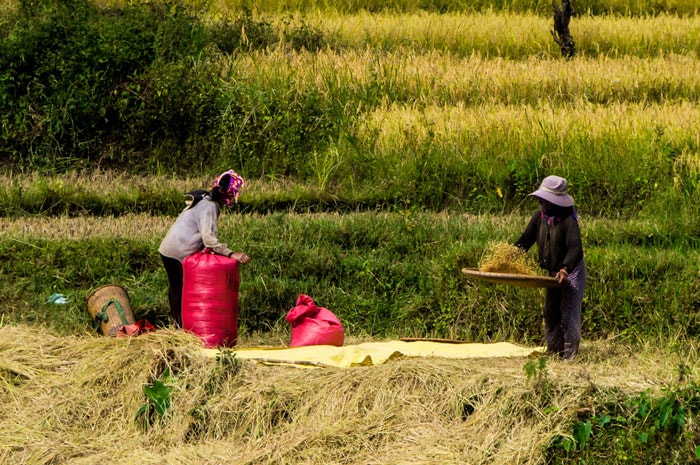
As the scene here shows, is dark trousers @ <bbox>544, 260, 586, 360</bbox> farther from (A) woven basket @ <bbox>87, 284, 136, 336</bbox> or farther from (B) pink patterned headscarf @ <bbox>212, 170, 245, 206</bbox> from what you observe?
(A) woven basket @ <bbox>87, 284, 136, 336</bbox>

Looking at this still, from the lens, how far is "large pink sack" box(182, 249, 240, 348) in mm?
8211

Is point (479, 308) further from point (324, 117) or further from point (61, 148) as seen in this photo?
point (61, 148)

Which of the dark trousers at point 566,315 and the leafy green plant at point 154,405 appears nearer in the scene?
the leafy green plant at point 154,405

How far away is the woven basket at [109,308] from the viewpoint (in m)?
8.54

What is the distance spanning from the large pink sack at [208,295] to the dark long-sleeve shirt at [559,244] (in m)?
2.10

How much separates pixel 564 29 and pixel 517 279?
933 cm

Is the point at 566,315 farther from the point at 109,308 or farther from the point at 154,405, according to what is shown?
the point at 109,308

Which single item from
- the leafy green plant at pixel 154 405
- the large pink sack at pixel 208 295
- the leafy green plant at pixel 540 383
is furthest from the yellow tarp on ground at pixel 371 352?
the leafy green plant at pixel 540 383

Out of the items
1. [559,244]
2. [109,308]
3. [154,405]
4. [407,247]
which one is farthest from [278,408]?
[407,247]

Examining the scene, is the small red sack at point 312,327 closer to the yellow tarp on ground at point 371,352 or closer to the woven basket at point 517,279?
the yellow tarp on ground at point 371,352

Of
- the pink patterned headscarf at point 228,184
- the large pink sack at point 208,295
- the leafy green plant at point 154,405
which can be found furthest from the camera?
the pink patterned headscarf at point 228,184

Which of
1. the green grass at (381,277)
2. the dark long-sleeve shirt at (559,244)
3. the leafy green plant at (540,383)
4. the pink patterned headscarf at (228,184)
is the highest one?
the pink patterned headscarf at (228,184)

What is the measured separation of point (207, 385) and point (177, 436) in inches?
15.8

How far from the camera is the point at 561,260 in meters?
7.98
